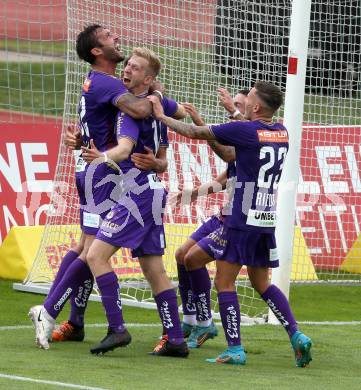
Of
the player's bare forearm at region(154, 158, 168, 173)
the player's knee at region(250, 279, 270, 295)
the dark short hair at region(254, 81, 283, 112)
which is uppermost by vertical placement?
the dark short hair at region(254, 81, 283, 112)

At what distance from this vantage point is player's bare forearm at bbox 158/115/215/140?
25.8ft

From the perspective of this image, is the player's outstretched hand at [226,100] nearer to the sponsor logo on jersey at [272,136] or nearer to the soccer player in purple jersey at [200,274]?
the soccer player in purple jersey at [200,274]

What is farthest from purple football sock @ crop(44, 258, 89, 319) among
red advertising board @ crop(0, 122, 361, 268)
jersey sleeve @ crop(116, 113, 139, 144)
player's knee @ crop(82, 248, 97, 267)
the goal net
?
red advertising board @ crop(0, 122, 361, 268)

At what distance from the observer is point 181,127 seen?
25.9ft

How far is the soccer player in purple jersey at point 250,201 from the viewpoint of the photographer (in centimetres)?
786

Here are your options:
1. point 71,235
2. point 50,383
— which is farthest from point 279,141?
point 71,235

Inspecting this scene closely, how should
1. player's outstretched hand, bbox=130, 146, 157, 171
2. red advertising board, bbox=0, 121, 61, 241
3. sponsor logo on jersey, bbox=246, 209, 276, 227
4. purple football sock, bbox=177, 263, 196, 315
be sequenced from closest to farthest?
sponsor logo on jersey, bbox=246, 209, 276, 227 → player's outstretched hand, bbox=130, 146, 157, 171 → purple football sock, bbox=177, 263, 196, 315 → red advertising board, bbox=0, 121, 61, 241

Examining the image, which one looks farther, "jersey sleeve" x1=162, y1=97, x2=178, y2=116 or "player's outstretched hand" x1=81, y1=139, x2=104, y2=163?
"jersey sleeve" x1=162, y1=97, x2=178, y2=116

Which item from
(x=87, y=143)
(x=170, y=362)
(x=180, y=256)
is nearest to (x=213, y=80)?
(x=180, y=256)

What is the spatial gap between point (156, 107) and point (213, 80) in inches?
127

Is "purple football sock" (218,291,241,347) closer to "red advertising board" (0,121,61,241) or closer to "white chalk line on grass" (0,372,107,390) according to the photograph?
"white chalk line on grass" (0,372,107,390)

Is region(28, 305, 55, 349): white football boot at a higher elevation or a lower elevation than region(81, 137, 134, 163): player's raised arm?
lower

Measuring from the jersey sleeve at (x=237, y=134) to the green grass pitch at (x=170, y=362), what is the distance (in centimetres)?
148

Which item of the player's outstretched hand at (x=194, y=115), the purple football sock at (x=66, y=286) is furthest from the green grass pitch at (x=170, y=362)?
the player's outstretched hand at (x=194, y=115)
